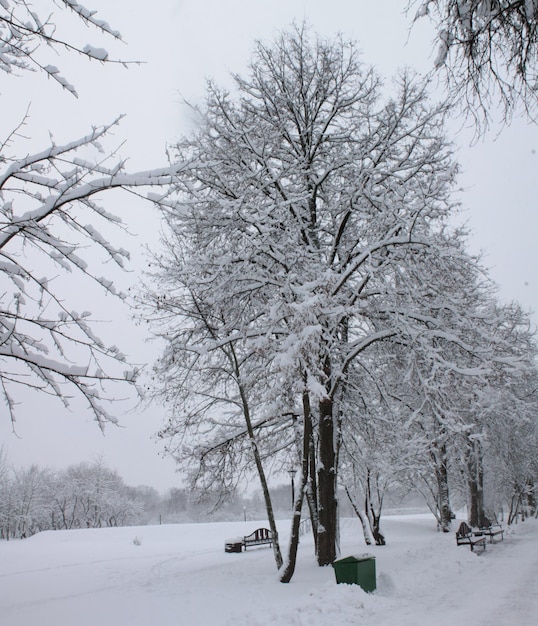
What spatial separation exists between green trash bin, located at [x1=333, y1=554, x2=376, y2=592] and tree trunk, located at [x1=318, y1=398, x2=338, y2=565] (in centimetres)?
277

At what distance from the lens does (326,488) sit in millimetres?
12586

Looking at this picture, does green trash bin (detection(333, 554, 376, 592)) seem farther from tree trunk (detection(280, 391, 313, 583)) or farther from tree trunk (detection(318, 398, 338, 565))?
tree trunk (detection(318, 398, 338, 565))

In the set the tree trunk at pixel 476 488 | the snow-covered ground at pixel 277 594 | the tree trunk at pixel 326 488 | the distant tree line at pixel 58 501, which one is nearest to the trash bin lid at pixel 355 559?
the snow-covered ground at pixel 277 594

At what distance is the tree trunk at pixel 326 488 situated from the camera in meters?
12.4

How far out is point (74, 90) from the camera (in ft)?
15.3

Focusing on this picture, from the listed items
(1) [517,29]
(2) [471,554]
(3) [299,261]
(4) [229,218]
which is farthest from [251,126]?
(2) [471,554]

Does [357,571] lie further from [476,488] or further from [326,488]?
[476,488]

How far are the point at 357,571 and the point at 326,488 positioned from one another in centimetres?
338

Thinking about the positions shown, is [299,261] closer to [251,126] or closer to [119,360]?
[251,126]

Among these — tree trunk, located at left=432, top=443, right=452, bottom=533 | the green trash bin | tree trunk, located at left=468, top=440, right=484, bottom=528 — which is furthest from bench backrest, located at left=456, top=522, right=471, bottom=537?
the green trash bin

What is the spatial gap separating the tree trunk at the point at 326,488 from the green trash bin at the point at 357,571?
277 cm

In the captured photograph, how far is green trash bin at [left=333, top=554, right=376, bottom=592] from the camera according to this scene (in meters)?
9.25

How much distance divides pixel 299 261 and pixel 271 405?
348cm

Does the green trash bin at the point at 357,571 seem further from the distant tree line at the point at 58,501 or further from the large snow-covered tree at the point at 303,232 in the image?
the distant tree line at the point at 58,501
